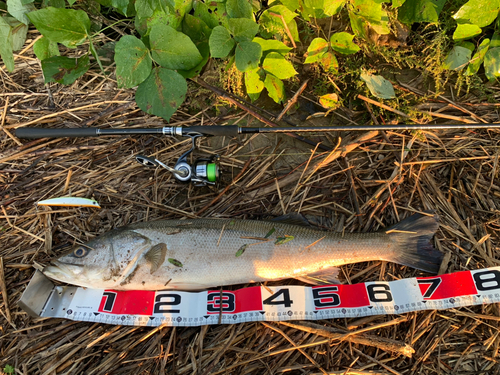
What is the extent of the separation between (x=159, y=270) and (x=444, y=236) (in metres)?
2.81

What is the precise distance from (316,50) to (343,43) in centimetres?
28

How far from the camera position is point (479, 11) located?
2.80 metres

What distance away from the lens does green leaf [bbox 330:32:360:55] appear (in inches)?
114

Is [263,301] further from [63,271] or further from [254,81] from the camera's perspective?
[254,81]

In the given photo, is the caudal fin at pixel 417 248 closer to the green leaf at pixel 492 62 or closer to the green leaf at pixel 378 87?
the green leaf at pixel 378 87

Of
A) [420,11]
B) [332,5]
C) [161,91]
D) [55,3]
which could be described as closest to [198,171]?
[161,91]

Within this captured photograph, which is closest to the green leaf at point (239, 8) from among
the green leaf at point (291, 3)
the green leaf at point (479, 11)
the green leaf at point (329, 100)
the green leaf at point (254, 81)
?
the green leaf at point (291, 3)

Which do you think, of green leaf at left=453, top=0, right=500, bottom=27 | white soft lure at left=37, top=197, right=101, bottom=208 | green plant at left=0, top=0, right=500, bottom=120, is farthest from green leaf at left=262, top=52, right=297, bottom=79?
white soft lure at left=37, top=197, right=101, bottom=208

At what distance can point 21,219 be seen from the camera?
303 cm

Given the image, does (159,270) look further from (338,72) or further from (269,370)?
(338,72)

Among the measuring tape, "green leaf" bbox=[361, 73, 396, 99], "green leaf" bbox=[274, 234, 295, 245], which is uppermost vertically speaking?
"green leaf" bbox=[361, 73, 396, 99]

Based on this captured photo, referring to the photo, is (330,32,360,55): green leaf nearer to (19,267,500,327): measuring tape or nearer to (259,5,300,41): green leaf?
(259,5,300,41): green leaf

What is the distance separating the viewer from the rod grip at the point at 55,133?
10.1 feet

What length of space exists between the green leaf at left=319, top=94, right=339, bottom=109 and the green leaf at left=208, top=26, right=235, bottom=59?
1143mm
